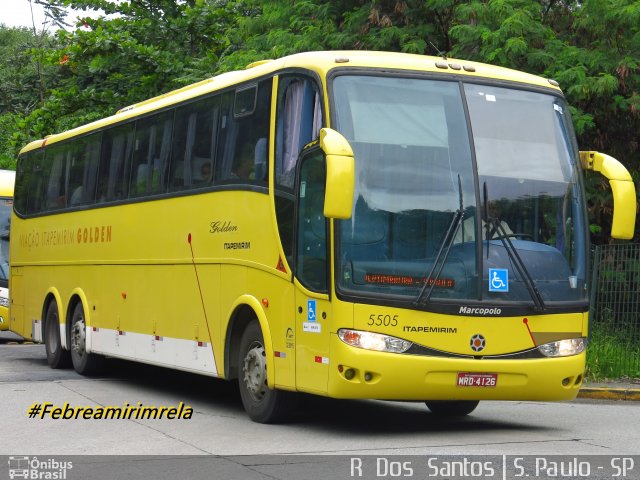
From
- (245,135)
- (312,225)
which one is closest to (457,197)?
(312,225)

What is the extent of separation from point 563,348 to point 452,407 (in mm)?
2182

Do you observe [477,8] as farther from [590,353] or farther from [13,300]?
[13,300]

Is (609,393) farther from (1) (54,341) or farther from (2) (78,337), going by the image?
(1) (54,341)

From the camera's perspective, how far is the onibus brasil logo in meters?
8.95

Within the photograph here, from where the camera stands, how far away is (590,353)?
17.1 metres

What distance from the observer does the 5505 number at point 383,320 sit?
1062 centimetres

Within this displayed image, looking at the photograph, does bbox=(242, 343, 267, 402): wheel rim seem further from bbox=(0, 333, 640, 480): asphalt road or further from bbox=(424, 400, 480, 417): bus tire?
bbox=(424, 400, 480, 417): bus tire

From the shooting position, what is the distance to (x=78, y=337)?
18156 millimetres

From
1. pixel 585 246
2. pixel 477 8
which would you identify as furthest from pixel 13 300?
pixel 585 246

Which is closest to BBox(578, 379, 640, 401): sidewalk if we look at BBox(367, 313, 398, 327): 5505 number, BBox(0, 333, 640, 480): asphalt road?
BBox(0, 333, 640, 480): asphalt road

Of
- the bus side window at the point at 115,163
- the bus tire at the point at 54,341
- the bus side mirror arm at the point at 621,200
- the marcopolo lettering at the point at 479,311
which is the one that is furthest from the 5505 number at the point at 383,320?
the bus tire at the point at 54,341

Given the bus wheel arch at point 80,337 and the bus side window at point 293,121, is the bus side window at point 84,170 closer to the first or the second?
the bus wheel arch at point 80,337

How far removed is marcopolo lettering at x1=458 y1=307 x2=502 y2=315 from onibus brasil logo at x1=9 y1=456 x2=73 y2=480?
3.60 metres

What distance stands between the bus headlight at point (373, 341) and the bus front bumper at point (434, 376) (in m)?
0.05
